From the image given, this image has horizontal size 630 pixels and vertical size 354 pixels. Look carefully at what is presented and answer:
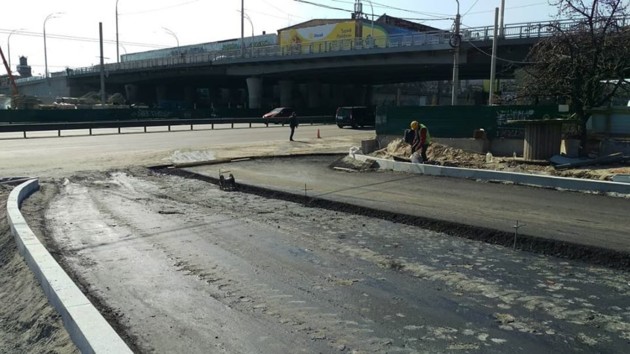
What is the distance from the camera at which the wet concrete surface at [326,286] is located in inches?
173

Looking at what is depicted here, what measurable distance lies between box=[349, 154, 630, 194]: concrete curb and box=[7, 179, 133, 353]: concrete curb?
1126cm

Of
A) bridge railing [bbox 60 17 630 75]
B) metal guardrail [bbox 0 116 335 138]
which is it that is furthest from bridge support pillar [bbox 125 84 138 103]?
metal guardrail [bbox 0 116 335 138]

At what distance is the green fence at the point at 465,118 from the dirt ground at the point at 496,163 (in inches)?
41.7

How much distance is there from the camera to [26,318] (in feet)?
16.5

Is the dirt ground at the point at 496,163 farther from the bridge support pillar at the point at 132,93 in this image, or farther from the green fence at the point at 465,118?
the bridge support pillar at the point at 132,93

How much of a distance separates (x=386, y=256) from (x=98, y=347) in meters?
4.05

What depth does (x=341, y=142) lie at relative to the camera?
30.4 m

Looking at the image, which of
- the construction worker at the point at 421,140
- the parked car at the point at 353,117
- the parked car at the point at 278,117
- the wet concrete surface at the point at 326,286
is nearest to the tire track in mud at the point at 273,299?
the wet concrete surface at the point at 326,286

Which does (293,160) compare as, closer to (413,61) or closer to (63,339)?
(63,339)

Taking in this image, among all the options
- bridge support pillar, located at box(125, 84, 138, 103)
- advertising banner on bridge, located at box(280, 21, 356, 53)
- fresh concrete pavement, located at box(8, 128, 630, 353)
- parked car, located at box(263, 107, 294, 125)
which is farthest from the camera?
bridge support pillar, located at box(125, 84, 138, 103)

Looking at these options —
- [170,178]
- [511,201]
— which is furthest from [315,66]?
[511,201]

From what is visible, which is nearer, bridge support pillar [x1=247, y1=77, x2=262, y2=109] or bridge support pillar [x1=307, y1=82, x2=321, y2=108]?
bridge support pillar [x1=247, y1=77, x2=262, y2=109]

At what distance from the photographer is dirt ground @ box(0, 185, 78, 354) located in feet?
14.6

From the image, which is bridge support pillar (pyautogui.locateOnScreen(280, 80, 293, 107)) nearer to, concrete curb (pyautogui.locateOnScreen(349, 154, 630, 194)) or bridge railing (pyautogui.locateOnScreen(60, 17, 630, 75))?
bridge railing (pyautogui.locateOnScreen(60, 17, 630, 75))
